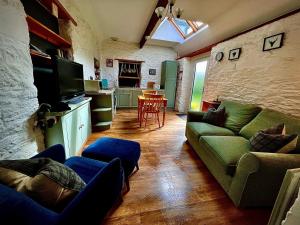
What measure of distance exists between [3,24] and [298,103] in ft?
10.3

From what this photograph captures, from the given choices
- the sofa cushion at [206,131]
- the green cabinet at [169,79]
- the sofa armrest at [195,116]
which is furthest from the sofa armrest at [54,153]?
the green cabinet at [169,79]

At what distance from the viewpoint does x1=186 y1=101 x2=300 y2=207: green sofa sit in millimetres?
1226

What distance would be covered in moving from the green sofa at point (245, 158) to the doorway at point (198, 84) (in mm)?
2235

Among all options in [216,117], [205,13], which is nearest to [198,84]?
[205,13]

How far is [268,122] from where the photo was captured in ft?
6.24

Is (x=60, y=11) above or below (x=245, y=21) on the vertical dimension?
below

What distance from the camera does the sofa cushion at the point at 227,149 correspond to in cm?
145

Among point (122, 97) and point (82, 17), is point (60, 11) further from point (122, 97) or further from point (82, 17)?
point (122, 97)

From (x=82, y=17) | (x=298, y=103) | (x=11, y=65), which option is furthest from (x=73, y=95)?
(x=298, y=103)

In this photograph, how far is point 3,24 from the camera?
40.5 inches

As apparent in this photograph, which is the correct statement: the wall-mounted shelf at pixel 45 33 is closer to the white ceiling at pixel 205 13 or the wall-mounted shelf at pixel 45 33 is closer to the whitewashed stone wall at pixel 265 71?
the white ceiling at pixel 205 13

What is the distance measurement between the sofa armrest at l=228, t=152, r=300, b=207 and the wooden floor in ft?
0.48

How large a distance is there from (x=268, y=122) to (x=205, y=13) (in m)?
2.29

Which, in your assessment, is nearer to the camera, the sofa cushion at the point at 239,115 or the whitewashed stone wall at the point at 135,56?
the sofa cushion at the point at 239,115
